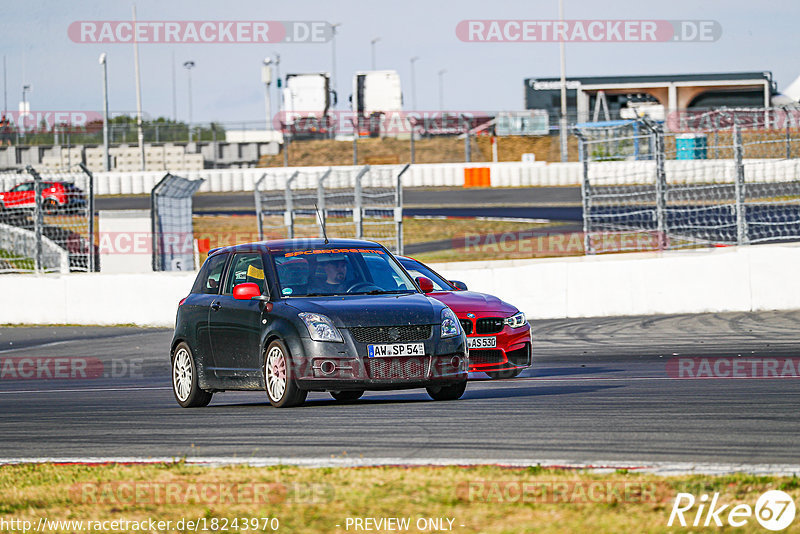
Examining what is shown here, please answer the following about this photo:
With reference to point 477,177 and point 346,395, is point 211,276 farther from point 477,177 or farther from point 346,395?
point 477,177

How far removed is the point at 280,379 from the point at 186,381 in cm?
150

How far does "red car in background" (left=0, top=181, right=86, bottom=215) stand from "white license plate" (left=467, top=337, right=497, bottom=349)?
11.3m

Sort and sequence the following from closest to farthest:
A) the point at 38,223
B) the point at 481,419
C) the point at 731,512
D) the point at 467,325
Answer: the point at 731,512
the point at 481,419
the point at 467,325
the point at 38,223

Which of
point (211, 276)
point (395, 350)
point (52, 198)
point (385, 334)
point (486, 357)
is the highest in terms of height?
point (52, 198)

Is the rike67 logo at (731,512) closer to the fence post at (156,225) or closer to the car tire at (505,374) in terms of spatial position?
the car tire at (505,374)

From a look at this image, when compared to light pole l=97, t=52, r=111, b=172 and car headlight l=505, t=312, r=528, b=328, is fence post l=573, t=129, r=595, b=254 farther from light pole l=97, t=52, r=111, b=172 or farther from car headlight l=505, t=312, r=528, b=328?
light pole l=97, t=52, r=111, b=172

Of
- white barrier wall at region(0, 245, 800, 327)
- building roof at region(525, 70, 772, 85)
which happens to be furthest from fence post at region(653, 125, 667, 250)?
building roof at region(525, 70, 772, 85)

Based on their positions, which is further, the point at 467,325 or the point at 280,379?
the point at 467,325

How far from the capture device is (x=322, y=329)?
9.02 metres

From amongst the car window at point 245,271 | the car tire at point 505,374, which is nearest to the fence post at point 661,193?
the car tire at point 505,374

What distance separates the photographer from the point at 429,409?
352 inches

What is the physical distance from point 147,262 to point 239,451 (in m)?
16.7

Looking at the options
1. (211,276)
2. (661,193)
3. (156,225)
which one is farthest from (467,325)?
(156,225)

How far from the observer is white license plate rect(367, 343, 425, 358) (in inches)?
353
